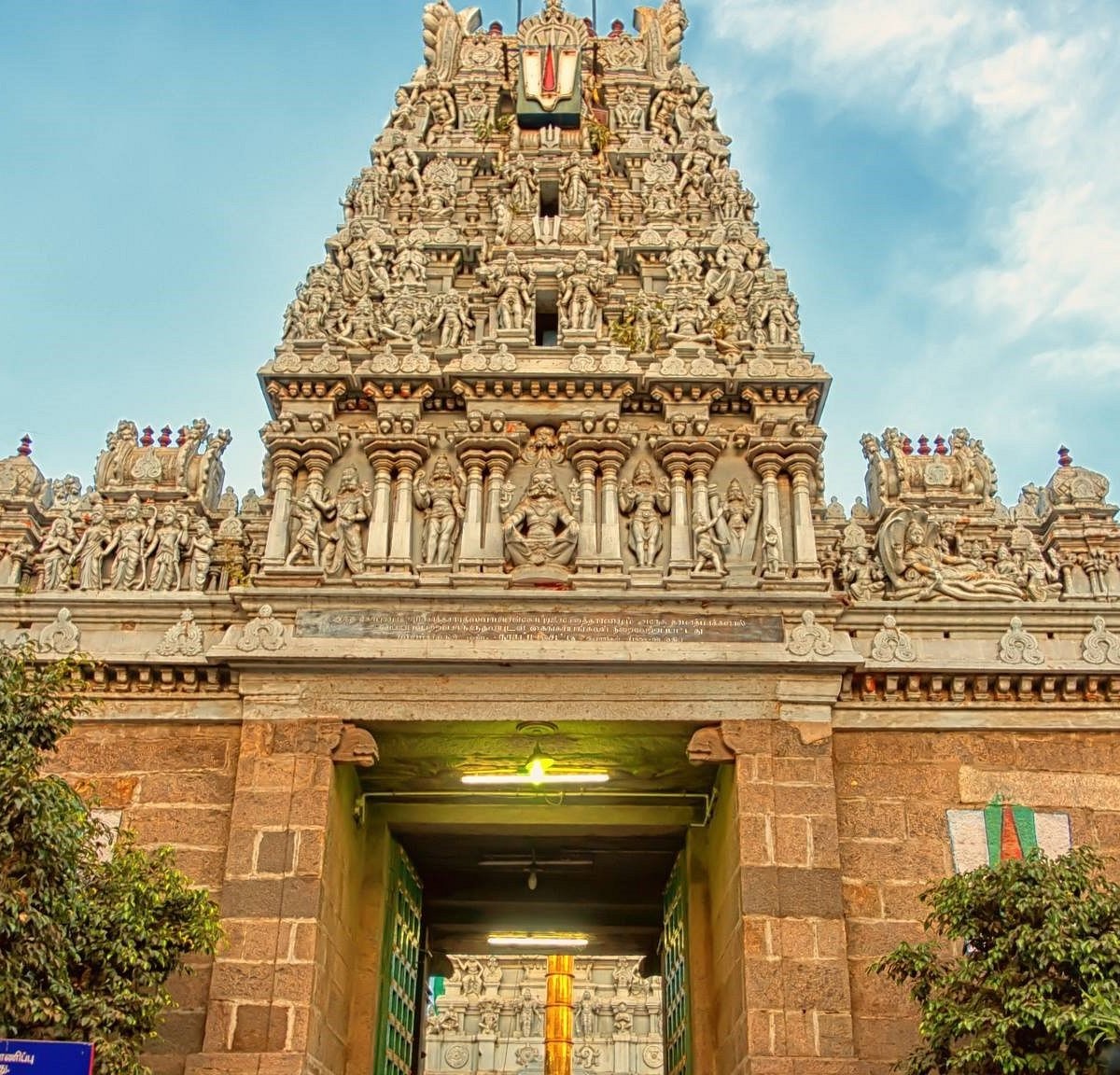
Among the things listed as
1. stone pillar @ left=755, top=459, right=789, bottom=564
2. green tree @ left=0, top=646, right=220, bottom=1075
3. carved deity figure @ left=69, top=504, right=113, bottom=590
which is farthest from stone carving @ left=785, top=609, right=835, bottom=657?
carved deity figure @ left=69, top=504, right=113, bottom=590

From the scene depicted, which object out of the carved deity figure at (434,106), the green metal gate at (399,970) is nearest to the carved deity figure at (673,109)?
the carved deity figure at (434,106)

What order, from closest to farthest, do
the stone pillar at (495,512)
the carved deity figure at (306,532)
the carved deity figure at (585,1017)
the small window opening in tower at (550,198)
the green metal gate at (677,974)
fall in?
1. the carved deity figure at (306,532)
2. the stone pillar at (495,512)
3. the green metal gate at (677,974)
4. the small window opening in tower at (550,198)
5. the carved deity figure at (585,1017)

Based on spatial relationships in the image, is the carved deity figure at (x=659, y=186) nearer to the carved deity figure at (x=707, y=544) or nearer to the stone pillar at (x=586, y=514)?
the stone pillar at (x=586, y=514)

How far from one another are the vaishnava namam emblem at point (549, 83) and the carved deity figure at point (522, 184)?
1.81 m

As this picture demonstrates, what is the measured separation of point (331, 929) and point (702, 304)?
416 inches

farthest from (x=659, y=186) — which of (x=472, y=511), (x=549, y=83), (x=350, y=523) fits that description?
(x=350, y=523)

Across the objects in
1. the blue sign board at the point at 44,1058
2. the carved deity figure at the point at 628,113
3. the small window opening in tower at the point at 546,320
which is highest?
the carved deity figure at the point at 628,113

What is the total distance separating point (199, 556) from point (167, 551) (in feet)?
1.43

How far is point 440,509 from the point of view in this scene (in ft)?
57.7

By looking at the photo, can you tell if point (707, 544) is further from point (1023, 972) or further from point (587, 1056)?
point (587, 1056)

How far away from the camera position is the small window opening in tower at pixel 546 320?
66.5 feet

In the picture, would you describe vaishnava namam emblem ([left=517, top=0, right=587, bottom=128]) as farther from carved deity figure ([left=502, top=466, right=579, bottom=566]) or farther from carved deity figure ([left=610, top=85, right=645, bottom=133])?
carved deity figure ([left=502, top=466, right=579, bottom=566])

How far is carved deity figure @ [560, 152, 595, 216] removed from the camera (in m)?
21.4

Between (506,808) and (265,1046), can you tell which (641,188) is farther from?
(265,1046)
